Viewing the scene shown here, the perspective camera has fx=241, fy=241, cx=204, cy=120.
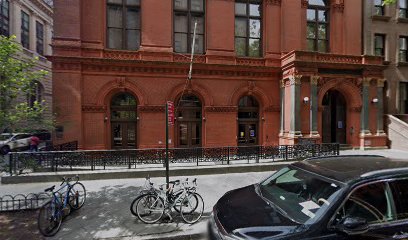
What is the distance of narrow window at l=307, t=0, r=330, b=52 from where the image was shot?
60.0 feet

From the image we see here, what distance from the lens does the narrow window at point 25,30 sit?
92.8ft

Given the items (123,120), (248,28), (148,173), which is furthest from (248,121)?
(148,173)

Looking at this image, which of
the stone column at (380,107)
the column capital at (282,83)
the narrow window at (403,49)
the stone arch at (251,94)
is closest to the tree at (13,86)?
the stone arch at (251,94)

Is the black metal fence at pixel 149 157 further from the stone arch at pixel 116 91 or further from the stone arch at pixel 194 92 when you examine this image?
the stone arch at pixel 194 92

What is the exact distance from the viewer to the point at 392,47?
20.0 m

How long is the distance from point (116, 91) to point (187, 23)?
6603 millimetres

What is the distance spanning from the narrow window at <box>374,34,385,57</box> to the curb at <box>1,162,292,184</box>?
15281mm

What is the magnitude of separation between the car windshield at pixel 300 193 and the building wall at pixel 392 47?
66.5 feet

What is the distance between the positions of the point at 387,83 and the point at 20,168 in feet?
82.4

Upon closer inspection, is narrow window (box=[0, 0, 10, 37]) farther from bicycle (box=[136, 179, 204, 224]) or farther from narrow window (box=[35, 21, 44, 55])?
bicycle (box=[136, 179, 204, 224])

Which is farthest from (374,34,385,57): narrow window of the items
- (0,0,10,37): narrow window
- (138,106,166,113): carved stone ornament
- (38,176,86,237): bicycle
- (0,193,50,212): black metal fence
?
(0,0,10,37): narrow window

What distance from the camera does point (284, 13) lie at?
17141 mm

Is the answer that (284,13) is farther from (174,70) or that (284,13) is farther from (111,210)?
(111,210)

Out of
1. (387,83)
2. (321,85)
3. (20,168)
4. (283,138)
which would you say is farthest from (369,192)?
(387,83)
